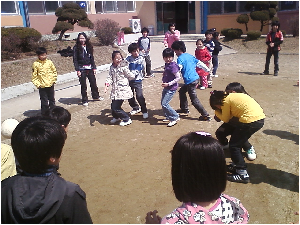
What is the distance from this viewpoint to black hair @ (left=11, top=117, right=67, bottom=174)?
1762 millimetres

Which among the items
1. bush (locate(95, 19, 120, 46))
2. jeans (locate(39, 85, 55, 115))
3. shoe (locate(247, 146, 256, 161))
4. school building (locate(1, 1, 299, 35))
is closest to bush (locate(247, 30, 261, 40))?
school building (locate(1, 1, 299, 35))

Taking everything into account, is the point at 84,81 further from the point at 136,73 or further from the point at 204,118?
the point at 204,118

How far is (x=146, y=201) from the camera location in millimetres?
3650

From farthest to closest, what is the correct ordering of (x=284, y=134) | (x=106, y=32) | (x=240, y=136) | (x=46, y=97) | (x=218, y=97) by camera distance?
(x=106, y=32) → (x=46, y=97) → (x=284, y=134) → (x=240, y=136) → (x=218, y=97)

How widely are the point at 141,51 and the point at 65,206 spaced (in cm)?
903

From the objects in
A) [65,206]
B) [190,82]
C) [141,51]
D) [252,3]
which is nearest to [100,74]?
[141,51]

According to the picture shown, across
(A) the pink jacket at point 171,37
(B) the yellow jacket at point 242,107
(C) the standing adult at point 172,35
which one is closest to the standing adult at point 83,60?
(C) the standing adult at point 172,35

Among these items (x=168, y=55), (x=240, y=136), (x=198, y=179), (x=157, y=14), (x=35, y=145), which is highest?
(x=157, y=14)

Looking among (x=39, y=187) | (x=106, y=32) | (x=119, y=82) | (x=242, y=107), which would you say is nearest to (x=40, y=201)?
(x=39, y=187)

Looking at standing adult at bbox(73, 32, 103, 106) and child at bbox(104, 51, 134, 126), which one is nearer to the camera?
child at bbox(104, 51, 134, 126)

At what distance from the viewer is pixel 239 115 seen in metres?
3.84

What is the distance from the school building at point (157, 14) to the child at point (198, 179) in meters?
17.4

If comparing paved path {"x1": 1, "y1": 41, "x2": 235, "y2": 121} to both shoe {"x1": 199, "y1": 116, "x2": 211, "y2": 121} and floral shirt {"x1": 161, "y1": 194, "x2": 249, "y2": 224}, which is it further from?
floral shirt {"x1": 161, "y1": 194, "x2": 249, "y2": 224}

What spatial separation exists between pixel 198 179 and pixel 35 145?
0.92 meters
